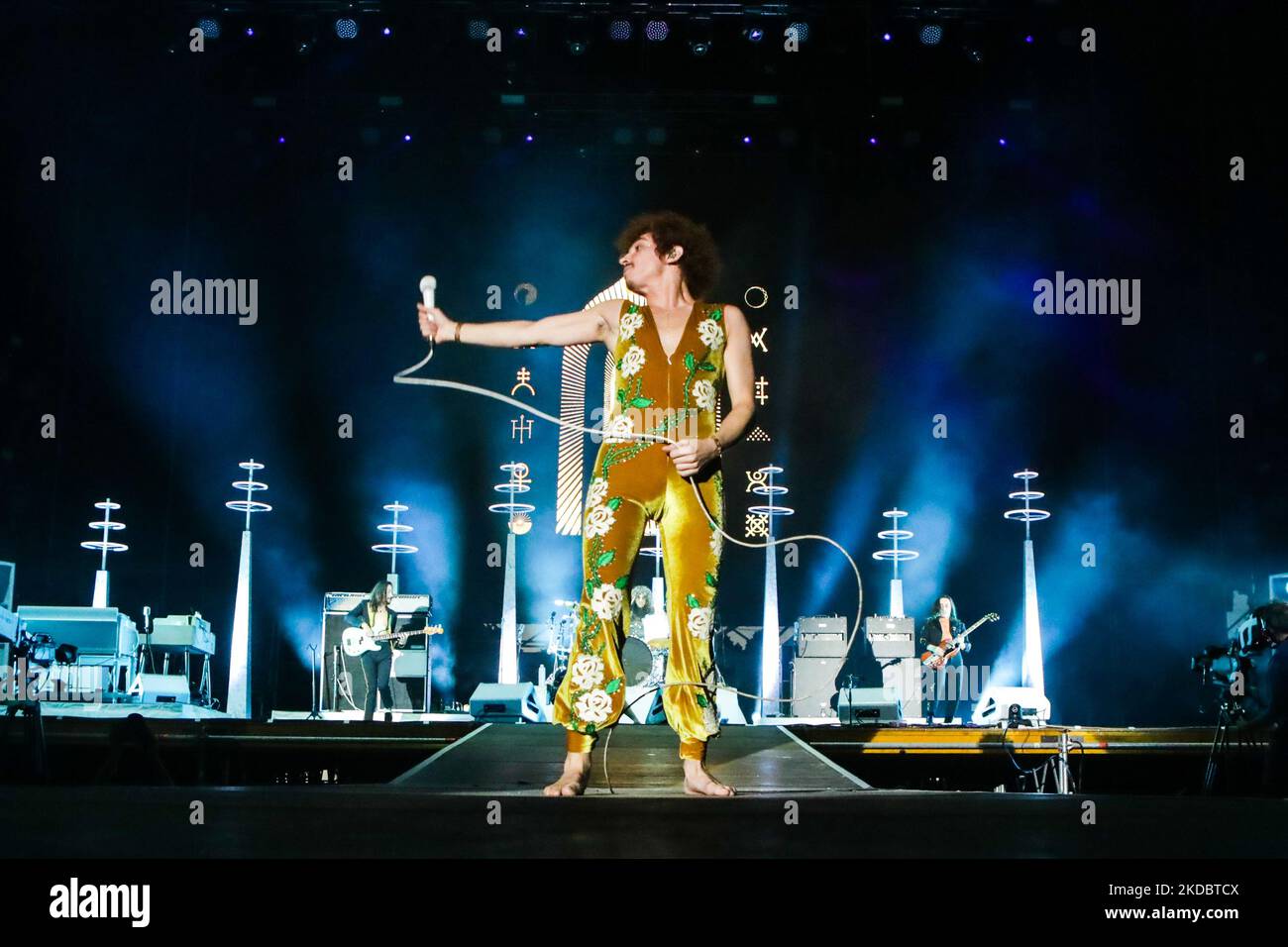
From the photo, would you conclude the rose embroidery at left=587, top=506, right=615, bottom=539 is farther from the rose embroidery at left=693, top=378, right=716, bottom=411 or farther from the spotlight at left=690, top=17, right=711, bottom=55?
the spotlight at left=690, top=17, right=711, bottom=55

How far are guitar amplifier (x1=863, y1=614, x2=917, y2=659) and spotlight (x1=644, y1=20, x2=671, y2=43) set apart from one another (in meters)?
5.57

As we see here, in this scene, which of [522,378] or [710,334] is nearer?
[710,334]

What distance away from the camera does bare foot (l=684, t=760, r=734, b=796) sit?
127 inches

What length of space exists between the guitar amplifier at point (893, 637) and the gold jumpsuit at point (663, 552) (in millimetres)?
8160

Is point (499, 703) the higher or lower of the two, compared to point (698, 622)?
lower

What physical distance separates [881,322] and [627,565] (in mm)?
8341

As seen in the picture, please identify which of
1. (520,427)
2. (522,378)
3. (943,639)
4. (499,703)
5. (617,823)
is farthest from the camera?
(520,427)

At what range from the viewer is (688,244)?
372cm

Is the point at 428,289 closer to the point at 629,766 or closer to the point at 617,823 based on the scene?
the point at 617,823

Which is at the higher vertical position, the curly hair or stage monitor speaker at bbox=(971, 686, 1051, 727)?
the curly hair

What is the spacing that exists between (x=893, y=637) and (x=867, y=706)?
131cm

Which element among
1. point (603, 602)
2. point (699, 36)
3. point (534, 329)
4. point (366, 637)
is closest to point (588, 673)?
point (603, 602)

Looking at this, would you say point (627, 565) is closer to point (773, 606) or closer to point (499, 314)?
point (499, 314)

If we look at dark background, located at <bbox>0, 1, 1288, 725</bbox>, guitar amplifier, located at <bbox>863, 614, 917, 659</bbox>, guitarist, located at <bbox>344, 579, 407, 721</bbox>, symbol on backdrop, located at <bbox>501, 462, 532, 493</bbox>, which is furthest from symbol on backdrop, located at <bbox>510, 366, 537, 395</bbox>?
guitar amplifier, located at <bbox>863, 614, 917, 659</bbox>
